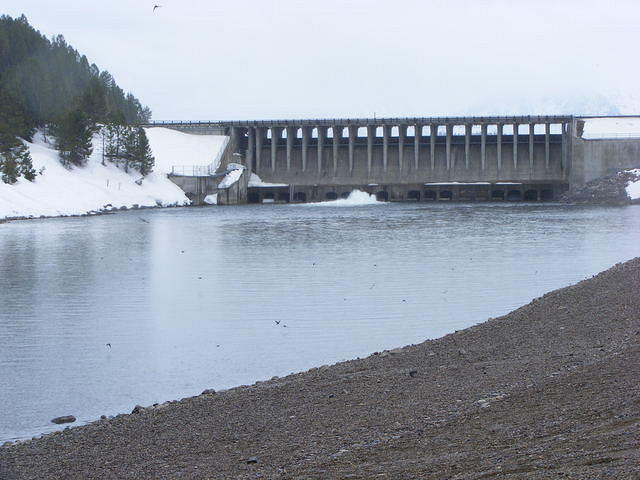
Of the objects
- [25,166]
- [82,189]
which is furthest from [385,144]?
[25,166]

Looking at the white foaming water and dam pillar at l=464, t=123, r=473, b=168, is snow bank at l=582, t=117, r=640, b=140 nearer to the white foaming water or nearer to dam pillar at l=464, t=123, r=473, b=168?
dam pillar at l=464, t=123, r=473, b=168

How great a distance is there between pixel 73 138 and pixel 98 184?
12.8 feet

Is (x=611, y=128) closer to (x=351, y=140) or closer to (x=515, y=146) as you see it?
(x=515, y=146)

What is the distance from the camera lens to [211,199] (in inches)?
3214

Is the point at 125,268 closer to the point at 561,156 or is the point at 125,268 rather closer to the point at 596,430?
the point at 596,430

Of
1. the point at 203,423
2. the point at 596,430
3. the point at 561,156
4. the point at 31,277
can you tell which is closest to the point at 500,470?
the point at 596,430

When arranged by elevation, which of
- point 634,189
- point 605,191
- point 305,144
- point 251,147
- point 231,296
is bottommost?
point 231,296

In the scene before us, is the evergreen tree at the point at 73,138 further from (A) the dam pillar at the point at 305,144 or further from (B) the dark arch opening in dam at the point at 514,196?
(B) the dark arch opening in dam at the point at 514,196

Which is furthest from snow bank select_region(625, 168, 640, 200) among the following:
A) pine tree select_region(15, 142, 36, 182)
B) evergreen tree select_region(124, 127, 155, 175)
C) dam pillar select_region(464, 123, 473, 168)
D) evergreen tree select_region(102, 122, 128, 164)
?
pine tree select_region(15, 142, 36, 182)

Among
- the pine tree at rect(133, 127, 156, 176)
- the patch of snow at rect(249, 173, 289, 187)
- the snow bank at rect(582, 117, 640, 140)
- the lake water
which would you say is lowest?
the lake water

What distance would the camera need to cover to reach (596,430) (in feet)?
25.2

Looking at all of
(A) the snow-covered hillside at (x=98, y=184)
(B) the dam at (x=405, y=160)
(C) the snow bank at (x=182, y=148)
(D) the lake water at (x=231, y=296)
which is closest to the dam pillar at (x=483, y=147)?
(B) the dam at (x=405, y=160)

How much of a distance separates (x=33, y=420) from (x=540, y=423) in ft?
21.2

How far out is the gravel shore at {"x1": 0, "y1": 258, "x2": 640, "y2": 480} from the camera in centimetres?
752
